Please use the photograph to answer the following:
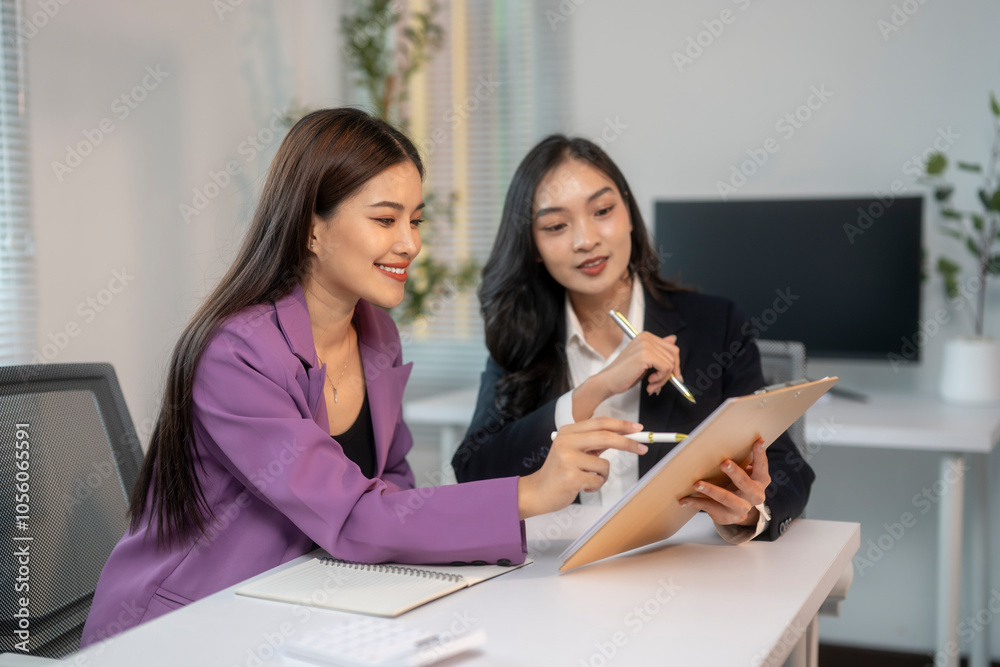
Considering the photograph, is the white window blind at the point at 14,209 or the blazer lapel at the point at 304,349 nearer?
the blazer lapel at the point at 304,349

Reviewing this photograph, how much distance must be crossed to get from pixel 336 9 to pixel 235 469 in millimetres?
2911

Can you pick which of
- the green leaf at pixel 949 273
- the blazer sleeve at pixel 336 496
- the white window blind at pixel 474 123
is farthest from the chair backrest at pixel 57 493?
the green leaf at pixel 949 273

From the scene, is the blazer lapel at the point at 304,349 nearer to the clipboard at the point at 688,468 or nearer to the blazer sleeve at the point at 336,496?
the blazer sleeve at the point at 336,496

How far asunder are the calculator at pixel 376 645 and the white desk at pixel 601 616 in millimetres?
21

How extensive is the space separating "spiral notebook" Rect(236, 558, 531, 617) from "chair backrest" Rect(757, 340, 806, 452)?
3.04 feet

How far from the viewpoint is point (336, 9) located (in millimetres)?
3670

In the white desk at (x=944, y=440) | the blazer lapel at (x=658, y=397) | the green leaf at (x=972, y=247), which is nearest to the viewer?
the blazer lapel at (x=658, y=397)

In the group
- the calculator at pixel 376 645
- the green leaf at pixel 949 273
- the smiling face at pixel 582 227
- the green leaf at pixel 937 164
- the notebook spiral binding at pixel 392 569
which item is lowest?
the notebook spiral binding at pixel 392 569

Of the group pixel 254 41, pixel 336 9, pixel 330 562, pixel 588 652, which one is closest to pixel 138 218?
pixel 254 41

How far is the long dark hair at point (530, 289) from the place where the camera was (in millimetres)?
1753

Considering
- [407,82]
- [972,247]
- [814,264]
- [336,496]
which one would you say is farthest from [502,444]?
[407,82]

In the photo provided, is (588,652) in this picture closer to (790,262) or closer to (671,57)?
(790,262)

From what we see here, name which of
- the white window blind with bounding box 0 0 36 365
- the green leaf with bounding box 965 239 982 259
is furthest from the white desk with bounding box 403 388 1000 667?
the white window blind with bounding box 0 0 36 365

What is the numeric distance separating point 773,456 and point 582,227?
54 cm
